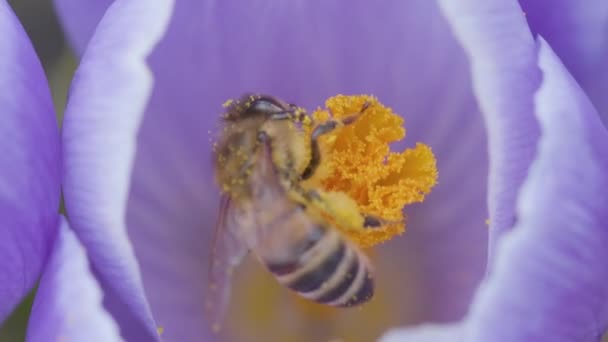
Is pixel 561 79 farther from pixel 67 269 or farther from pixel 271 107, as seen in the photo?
pixel 67 269

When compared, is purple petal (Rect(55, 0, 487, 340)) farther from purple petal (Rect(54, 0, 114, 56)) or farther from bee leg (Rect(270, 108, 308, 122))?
bee leg (Rect(270, 108, 308, 122))

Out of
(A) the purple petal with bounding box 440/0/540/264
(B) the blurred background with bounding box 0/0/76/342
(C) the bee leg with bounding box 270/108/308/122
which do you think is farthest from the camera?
(B) the blurred background with bounding box 0/0/76/342

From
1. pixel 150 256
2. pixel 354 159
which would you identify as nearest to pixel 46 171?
pixel 150 256

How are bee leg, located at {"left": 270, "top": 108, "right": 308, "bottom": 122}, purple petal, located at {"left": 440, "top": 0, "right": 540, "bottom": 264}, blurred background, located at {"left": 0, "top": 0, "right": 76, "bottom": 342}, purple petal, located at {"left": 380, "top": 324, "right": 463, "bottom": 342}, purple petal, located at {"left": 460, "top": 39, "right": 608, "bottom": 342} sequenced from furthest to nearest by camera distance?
1. blurred background, located at {"left": 0, "top": 0, "right": 76, "bottom": 342}
2. purple petal, located at {"left": 380, "top": 324, "right": 463, "bottom": 342}
3. bee leg, located at {"left": 270, "top": 108, "right": 308, "bottom": 122}
4. purple petal, located at {"left": 440, "top": 0, "right": 540, "bottom": 264}
5. purple petal, located at {"left": 460, "top": 39, "right": 608, "bottom": 342}

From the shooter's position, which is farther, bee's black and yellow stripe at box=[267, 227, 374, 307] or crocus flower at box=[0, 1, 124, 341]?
bee's black and yellow stripe at box=[267, 227, 374, 307]

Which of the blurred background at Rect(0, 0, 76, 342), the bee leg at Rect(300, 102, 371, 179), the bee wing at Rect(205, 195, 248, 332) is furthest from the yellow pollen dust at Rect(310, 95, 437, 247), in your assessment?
the blurred background at Rect(0, 0, 76, 342)

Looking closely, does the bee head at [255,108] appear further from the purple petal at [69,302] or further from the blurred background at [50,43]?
the blurred background at [50,43]

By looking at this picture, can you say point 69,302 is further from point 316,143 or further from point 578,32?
point 578,32
